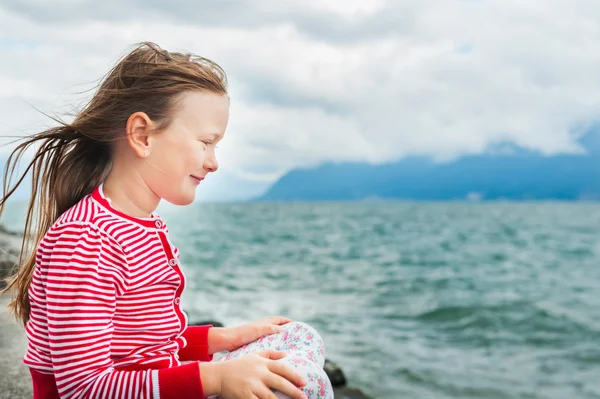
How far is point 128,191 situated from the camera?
1777 mm

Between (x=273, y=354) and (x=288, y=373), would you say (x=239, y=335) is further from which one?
(x=288, y=373)

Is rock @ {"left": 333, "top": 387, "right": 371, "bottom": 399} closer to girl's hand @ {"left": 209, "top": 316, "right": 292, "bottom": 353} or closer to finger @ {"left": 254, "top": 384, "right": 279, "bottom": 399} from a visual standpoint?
girl's hand @ {"left": 209, "top": 316, "right": 292, "bottom": 353}

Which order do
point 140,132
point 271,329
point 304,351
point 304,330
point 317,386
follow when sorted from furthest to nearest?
point 271,329, point 304,330, point 304,351, point 140,132, point 317,386

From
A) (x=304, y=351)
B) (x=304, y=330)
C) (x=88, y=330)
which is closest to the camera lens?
(x=88, y=330)

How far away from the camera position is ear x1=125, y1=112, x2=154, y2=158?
1731mm

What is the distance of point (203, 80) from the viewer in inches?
70.9

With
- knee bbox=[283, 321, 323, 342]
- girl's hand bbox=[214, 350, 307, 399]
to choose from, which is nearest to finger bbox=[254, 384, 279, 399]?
girl's hand bbox=[214, 350, 307, 399]

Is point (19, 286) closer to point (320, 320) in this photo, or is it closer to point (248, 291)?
point (320, 320)

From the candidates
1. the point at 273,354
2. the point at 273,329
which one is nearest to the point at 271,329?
the point at 273,329

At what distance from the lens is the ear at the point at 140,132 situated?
173 centimetres

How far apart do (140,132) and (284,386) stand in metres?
0.83

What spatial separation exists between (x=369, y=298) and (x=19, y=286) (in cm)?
899

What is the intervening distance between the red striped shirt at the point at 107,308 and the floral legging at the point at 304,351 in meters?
0.29

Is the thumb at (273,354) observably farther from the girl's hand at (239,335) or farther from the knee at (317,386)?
the girl's hand at (239,335)
